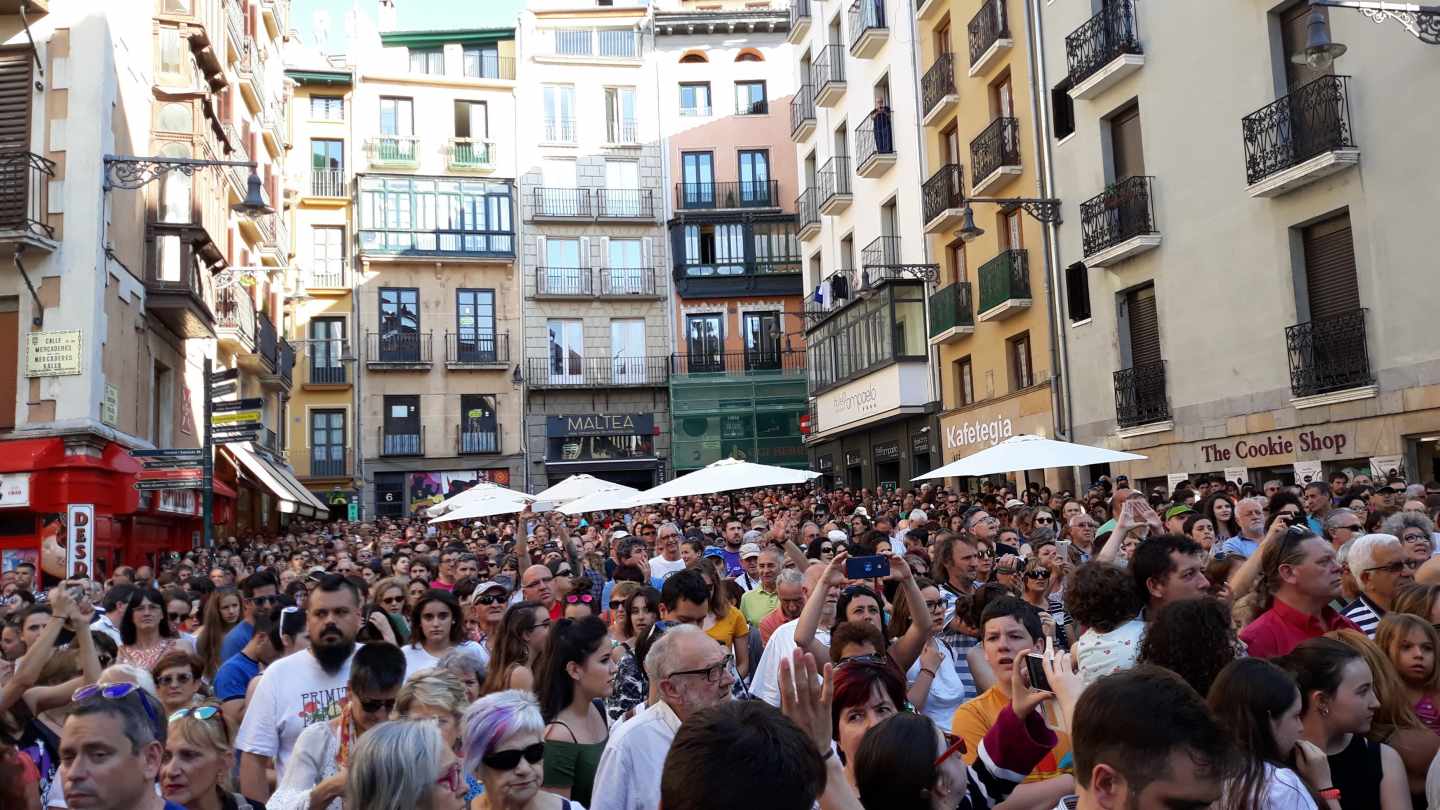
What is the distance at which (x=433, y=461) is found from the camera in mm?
42062

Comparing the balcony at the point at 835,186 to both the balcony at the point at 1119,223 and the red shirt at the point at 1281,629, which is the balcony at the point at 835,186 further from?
the red shirt at the point at 1281,629

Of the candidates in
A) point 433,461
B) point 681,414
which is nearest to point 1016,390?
point 681,414

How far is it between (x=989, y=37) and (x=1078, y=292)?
580 cm

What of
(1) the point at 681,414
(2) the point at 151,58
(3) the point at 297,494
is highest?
(2) the point at 151,58

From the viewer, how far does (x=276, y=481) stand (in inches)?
1185

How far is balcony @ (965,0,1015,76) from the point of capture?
933 inches

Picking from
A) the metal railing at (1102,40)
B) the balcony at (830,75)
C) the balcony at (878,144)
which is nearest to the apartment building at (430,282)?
the balcony at (830,75)

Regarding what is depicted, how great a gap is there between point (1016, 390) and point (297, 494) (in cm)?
1898

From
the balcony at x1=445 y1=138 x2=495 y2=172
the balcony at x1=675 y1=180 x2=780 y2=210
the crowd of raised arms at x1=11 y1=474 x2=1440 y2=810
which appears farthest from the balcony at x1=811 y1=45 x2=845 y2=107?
the crowd of raised arms at x1=11 y1=474 x2=1440 y2=810

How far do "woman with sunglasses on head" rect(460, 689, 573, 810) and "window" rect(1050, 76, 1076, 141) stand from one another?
20.4m

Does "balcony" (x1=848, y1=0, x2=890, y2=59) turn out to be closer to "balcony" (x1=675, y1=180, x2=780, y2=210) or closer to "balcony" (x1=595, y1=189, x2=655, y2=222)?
"balcony" (x1=675, y1=180, x2=780, y2=210)

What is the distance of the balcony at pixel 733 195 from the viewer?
44219 millimetres

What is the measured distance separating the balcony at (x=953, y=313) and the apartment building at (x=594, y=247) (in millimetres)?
17711

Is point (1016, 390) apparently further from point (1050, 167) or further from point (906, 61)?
point (906, 61)
